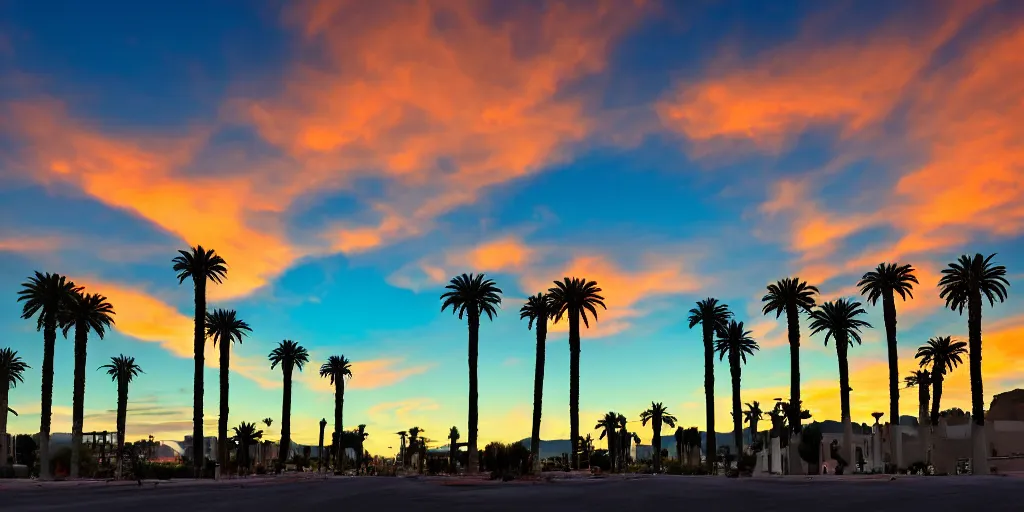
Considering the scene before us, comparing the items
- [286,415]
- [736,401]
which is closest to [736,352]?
[736,401]

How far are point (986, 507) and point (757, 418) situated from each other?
128834 millimetres

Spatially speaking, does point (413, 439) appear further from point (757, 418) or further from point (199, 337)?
A: point (199, 337)

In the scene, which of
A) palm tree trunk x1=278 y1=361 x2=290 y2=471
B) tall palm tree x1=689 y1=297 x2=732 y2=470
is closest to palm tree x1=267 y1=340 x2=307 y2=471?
palm tree trunk x1=278 y1=361 x2=290 y2=471

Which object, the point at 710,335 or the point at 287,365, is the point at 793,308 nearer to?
the point at 710,335

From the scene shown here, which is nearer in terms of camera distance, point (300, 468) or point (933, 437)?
point (933, 437)

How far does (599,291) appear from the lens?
96.0m

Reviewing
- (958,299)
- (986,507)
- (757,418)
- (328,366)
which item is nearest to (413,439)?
(328,366)

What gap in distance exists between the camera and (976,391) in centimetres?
8169

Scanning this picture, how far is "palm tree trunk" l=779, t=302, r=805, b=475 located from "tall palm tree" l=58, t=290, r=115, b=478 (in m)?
65.3

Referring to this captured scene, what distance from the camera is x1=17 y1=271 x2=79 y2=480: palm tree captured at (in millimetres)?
82125

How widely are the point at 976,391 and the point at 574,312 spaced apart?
37.0m

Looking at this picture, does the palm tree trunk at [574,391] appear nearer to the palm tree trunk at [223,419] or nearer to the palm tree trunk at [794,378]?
the palm tree trunk at [794,378]

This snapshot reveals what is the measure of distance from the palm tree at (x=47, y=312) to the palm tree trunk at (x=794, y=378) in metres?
67.9

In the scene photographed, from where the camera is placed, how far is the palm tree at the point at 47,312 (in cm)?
8212
